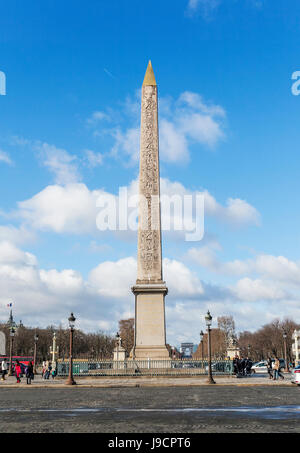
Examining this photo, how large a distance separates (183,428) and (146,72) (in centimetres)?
3379

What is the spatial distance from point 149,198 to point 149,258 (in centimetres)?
419

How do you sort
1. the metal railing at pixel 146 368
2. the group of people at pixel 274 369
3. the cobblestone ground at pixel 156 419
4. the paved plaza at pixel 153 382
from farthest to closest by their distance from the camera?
the group of people at pixel 274 369
the metal railing at pixel 146 368
the paved plaza at pixel 153 382
the cobblestone ground at pixel 156 419

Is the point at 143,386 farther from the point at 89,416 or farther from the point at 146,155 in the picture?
the point at 146,155

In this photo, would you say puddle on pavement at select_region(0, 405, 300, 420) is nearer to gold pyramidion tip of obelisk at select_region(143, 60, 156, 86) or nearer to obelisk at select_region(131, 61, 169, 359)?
obelisk at select_region(131, 61, 169, 359)

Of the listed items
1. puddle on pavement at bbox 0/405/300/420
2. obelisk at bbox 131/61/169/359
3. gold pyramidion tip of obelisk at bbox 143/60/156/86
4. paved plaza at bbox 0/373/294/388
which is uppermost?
gold pyramidion tip of obelisk at bbox 143/60/156/86

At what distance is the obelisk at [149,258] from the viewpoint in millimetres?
32188

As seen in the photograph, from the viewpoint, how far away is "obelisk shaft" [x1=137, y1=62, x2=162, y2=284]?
3325cm

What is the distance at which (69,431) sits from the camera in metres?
8.45

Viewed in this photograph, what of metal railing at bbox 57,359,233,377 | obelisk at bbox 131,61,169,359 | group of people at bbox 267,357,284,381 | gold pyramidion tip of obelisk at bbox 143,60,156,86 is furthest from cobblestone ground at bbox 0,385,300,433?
gold pyramidion tip of obelisk at bbox 143,60,156,86

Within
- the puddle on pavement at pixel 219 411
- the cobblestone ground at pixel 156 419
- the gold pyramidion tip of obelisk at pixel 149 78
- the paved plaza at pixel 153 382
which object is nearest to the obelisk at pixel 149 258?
the gold pyramidion tip of obelisk at pixel 149 78

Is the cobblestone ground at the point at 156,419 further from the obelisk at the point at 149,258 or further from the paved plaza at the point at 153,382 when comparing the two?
the obelisk at the point at 149,258

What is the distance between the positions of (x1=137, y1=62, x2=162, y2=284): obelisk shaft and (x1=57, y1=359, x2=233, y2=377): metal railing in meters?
5.39

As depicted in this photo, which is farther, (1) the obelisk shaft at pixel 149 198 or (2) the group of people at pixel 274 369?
(1) the obelisk shaft at pixel 149 198
